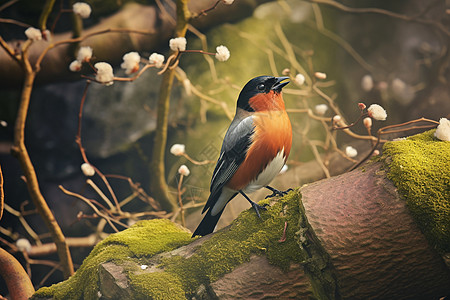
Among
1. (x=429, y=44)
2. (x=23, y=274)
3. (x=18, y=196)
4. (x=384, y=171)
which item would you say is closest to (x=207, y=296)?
(x=384, y=171)

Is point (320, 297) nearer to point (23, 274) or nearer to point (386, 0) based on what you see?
point (23, 274)

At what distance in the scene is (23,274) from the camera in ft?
4.97

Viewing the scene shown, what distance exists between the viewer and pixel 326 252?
3.20 feet

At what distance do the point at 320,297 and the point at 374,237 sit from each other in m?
0.22

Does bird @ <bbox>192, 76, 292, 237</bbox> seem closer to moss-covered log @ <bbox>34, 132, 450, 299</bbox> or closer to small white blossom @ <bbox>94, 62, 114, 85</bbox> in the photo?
moss-covered log @ <bbox>34, 132, 450, 299</bbox>

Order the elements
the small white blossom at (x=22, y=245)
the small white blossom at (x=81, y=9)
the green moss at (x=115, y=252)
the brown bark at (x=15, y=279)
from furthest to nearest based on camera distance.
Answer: the small white blossom at (x=22, y=245)
the small white blossom at (x=81, y=9)
the brown bark at (x=15, y=279)
the green moss at (x=115, y=252)

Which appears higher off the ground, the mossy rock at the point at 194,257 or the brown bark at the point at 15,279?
the mossy rock at the point at 194,257

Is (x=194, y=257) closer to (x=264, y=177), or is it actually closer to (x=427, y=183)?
(x=264, y=177)

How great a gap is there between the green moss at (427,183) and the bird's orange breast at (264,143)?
1.09 ft

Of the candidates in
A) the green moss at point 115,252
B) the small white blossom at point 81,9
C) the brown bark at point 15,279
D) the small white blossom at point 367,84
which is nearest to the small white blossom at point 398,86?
the small white blossom at point 367,84

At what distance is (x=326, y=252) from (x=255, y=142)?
0.43 meters

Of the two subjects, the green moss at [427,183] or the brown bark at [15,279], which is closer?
the green moss at [427,183]

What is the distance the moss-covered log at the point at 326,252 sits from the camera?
94cm

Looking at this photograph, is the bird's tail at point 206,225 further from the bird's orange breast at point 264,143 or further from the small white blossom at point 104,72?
the small white blossom at point 104,72
